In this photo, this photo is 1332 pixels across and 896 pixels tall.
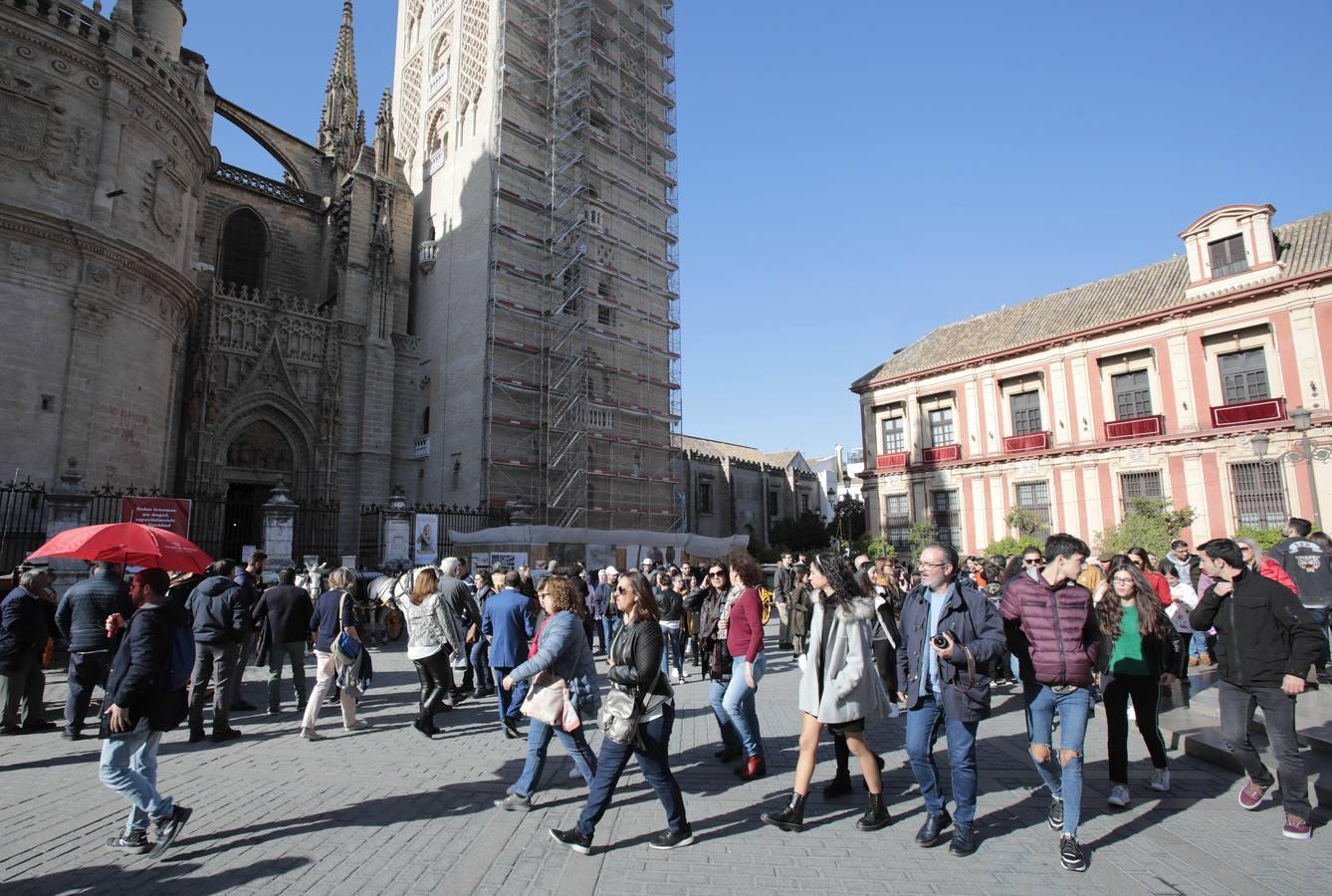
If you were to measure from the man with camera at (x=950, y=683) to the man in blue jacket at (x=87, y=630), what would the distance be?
7652mm

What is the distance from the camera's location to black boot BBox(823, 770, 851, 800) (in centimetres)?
523

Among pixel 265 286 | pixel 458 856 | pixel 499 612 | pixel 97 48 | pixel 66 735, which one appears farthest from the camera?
pixel 265 286

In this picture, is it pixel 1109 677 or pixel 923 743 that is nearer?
pixel 923 743

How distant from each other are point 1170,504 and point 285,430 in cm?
2944

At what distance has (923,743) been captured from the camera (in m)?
4.43

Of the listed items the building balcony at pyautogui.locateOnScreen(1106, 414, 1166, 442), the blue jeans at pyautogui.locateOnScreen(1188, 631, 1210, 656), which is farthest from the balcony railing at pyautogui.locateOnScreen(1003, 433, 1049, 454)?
the blue jeans at pyautogui.locateOnScreen(1188, 631, 1210, 656)

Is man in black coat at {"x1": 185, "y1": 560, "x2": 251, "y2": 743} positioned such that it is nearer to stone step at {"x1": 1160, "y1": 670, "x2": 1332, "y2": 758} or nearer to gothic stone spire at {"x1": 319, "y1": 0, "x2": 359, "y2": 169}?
stone step at {"x1": 1160, "y1": 670, "x2": 1332, "y2": 758}

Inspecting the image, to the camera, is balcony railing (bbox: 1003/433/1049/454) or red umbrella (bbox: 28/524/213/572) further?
balcony railing (bbox: 1003/433/1049/454)

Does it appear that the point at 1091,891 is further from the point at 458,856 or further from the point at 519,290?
the point at 519,290

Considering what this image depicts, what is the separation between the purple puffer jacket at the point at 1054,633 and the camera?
14.2ft

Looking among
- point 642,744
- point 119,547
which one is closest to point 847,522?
point 119,547

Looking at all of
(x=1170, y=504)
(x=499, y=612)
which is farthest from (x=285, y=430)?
(x=1170, y=504)

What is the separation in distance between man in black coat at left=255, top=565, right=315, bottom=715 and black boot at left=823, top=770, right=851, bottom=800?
19.7ft

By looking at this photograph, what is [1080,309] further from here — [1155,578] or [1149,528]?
[1155,578]
